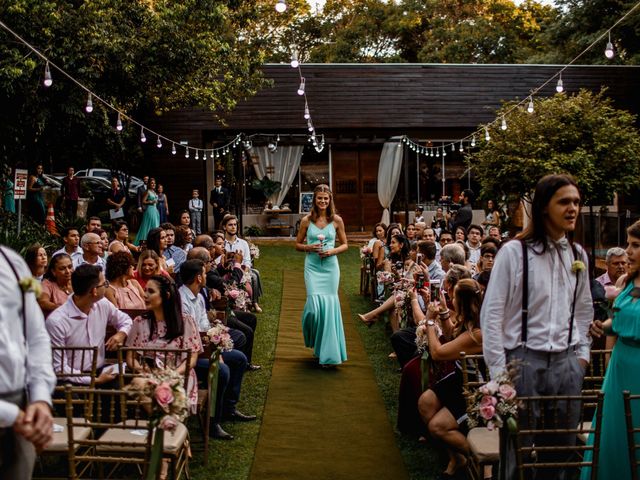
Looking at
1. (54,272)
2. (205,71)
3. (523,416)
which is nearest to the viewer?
(523,416)

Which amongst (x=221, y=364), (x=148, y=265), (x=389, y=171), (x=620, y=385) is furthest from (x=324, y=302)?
(x=389, y=171)

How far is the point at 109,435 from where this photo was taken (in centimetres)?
482

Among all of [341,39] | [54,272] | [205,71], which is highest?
[341,39]

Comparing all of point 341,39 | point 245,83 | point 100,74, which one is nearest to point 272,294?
point 100,74

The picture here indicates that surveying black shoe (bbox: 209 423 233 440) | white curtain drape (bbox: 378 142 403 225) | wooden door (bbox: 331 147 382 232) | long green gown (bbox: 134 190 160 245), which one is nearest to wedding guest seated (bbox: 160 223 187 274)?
black shoe (bbox: 209 423 233 440)

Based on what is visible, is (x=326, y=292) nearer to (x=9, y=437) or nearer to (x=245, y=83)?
(x=9, y=437)

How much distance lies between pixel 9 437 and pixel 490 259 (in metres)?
6.79

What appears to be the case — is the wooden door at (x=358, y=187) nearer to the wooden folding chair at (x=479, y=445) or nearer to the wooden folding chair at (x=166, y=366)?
the wooden folding chair at (x=166, y=366)

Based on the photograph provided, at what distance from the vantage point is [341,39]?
36062 millimetres

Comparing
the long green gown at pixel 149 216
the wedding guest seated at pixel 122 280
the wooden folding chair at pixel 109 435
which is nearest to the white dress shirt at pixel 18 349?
the wooden folding chair at pixel 109 435

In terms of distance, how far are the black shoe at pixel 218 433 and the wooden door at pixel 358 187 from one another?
20.5 meters

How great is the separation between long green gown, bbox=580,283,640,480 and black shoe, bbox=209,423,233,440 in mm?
3135

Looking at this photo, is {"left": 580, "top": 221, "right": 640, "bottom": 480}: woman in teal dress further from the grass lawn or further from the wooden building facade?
the wooden building facade

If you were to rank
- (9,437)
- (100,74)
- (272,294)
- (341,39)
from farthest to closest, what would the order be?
(341,39) < (100,74) < (272,294) < (9,437)
